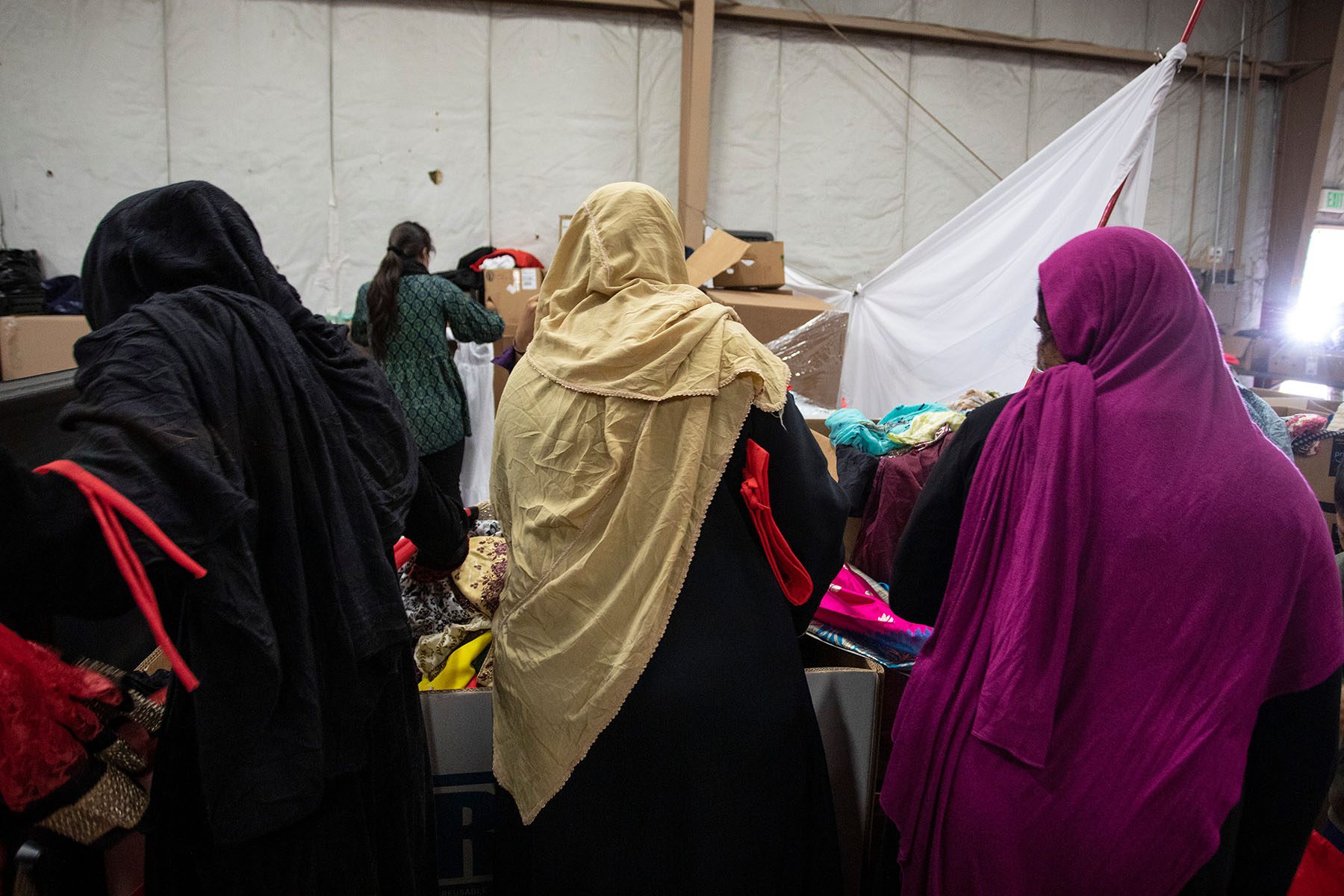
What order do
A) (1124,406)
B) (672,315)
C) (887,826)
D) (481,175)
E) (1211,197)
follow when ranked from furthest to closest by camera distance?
(1211,197), (481,175), (887,826), (672,315), (1124,406)

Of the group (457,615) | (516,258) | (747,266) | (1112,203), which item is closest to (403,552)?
(457,615)

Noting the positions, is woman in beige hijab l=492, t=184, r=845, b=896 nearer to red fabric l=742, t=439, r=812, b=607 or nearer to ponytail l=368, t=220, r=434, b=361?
red fabric l=742, t=439, r=812, b=607

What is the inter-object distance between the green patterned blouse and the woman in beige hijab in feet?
5.81

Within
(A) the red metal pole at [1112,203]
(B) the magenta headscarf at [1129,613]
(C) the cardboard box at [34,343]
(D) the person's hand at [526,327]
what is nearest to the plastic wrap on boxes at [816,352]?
(A) the red metal pole at [1112,203]

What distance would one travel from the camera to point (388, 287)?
2.81 metres

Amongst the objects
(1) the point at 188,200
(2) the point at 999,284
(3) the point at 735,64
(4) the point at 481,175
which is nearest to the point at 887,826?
(1) the point at 188,200

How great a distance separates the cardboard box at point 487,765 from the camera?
4.59ft

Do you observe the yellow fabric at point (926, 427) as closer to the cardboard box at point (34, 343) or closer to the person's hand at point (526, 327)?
the person's hand at point (526, 327)

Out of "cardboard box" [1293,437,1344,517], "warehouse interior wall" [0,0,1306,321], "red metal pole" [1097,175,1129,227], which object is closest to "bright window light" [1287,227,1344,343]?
"warehouse interior wall" [0,0,1306,321]

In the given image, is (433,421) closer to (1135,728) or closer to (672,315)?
(672,315)

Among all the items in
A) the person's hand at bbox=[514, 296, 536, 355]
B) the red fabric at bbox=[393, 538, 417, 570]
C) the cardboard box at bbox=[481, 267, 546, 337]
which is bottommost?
the red fabric at bbox=[393, 538, 417, 570]

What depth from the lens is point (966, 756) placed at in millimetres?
1017

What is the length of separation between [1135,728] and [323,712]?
3.05ft

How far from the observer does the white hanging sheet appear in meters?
2.70
